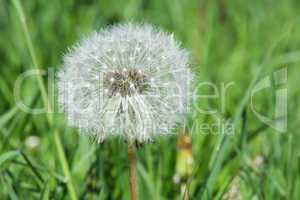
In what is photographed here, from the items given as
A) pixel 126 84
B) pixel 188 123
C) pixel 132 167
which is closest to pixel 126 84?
pixel 126 84

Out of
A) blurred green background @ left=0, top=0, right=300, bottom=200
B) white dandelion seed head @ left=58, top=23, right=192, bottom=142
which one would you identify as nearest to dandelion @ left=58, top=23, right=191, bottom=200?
white dandelion seed head @ left=58, top=23, right=192, bottom=142

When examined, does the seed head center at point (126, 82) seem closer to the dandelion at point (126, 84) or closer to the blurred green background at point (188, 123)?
the dandelion at point (126, 84)

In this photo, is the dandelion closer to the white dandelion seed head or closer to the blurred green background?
the white dandelion seed head

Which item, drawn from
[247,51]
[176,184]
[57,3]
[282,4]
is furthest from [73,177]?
[282,4]

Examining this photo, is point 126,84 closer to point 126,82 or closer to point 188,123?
point 126,82

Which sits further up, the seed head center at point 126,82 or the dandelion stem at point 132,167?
the seed head center at point 126,82

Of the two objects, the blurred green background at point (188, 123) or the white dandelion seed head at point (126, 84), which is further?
the blurred green background at point (188, 123)

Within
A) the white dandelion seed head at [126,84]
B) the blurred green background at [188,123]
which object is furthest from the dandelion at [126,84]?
the blurred green background at [188,123]
